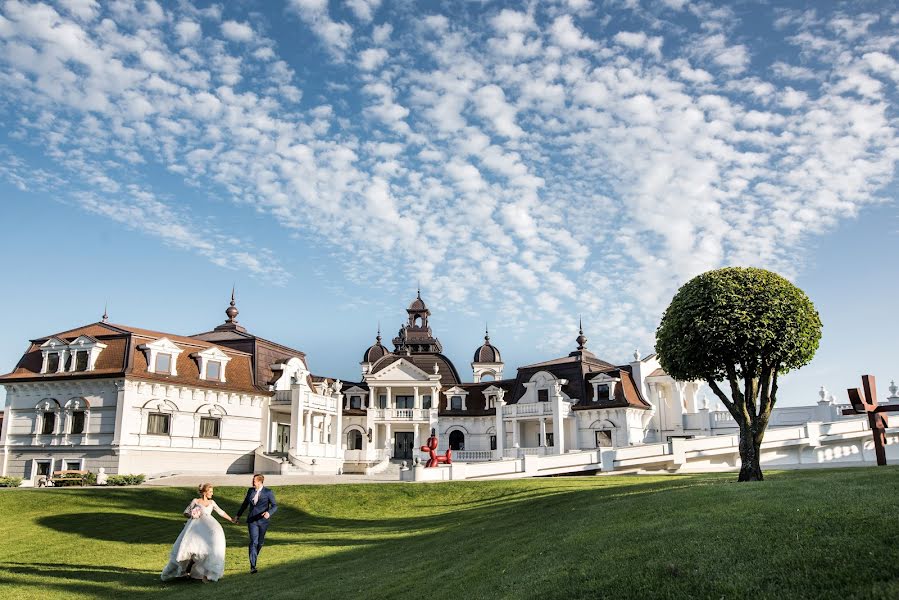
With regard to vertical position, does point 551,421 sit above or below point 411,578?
above

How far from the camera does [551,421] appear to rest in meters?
55.8

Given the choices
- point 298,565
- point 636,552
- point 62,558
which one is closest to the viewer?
point 636,552

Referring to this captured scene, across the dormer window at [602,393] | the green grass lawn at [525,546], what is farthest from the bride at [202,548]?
the dormer window at [602,393]

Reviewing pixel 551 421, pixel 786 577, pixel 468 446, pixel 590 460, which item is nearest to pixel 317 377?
pixel 468 446

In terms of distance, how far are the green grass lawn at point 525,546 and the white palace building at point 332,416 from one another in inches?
495

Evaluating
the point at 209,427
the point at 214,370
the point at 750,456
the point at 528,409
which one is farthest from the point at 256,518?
the point at 528,409

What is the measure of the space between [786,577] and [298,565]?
1134 centimetres

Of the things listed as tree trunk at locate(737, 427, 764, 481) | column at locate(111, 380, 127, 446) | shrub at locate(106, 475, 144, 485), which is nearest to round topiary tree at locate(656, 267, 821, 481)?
tree trunk at locate(737, 427, 764, 481)

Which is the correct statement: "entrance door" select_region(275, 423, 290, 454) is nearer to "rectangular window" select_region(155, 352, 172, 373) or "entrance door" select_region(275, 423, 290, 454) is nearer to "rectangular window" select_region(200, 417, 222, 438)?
"rectangular window" select_region(200, 417, 222, 438)

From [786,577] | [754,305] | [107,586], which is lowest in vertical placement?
[107,586]

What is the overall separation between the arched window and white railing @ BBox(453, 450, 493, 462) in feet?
8.84

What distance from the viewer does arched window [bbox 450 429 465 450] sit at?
194 ft

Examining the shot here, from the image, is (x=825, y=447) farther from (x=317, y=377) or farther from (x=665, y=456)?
(x=317, y=377)

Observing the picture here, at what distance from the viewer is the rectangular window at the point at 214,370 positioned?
46.0 meters
